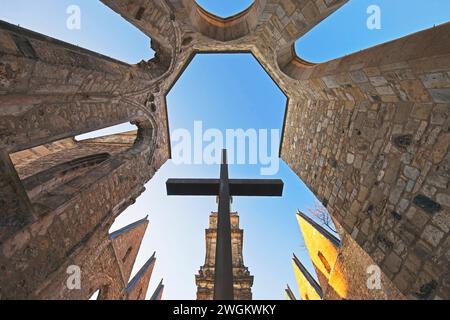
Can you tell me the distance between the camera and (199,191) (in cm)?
354

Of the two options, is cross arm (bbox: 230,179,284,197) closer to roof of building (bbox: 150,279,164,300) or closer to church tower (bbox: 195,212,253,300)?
church tower (bbox: 195,212,253,300)

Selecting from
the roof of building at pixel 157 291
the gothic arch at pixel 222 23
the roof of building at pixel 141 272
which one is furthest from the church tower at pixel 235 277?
the gothic arch at pixel 222 23

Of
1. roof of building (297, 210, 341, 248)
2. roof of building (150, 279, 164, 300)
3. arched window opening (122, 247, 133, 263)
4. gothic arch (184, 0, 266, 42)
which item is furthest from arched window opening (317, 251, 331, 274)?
roof of building (150, 279, 164, 300)

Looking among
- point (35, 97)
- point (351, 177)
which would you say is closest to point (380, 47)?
point (351, 177)

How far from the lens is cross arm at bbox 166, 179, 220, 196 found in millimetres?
3445

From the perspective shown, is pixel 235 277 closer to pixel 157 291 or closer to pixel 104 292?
pixel 104 292

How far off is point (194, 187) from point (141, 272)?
11166mm

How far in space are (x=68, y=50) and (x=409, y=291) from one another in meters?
5.67

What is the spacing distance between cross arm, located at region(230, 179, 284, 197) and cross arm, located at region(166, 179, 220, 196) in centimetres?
30

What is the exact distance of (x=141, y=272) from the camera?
472 inches

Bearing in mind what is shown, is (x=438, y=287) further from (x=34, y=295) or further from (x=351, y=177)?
(x=34, y=295)

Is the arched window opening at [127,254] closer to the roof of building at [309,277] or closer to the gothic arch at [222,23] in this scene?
the roof of building at [309,277]

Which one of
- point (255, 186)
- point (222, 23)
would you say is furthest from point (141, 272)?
point (222, 23)
